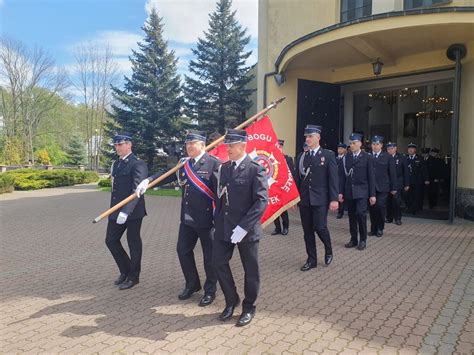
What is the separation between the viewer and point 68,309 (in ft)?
14.0

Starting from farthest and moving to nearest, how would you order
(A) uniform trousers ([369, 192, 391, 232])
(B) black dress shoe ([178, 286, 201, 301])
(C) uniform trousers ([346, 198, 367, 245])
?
1. (A) uniform trousers ([369, 192, 391, 232])
2. (C) uniform trousers ([346, 198, 367, 245])
3. (B) black dress shoe ([178, 286, 201, 301])

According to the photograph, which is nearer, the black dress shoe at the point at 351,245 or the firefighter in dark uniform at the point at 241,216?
the firefighter in dark uniform at the point at 241,216

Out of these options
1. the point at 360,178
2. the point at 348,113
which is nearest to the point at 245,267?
the point at 360,178

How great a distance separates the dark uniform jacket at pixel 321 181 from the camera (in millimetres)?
5617

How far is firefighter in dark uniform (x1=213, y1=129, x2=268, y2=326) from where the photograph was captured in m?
3.66

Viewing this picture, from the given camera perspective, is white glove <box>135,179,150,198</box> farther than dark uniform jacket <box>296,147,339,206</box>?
No

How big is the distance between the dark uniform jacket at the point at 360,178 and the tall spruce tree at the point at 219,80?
56.7 ft

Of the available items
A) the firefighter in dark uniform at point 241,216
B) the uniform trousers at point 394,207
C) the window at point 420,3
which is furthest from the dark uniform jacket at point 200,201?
the window at point 420,3

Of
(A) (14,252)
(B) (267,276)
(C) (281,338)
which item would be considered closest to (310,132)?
(B) (267,276)

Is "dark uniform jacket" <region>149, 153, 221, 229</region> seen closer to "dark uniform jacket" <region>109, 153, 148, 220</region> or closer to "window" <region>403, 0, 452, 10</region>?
"dark uniform jacket" <region>109, 153, 148, 220</region>

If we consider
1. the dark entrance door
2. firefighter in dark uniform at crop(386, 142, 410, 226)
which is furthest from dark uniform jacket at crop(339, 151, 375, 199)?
the dark entrance door

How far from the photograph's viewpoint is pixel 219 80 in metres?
23.9

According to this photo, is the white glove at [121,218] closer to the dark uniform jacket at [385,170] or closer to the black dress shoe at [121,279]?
the black dress shoe at [121,279]

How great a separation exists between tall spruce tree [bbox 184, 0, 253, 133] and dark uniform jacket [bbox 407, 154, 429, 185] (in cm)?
1421
